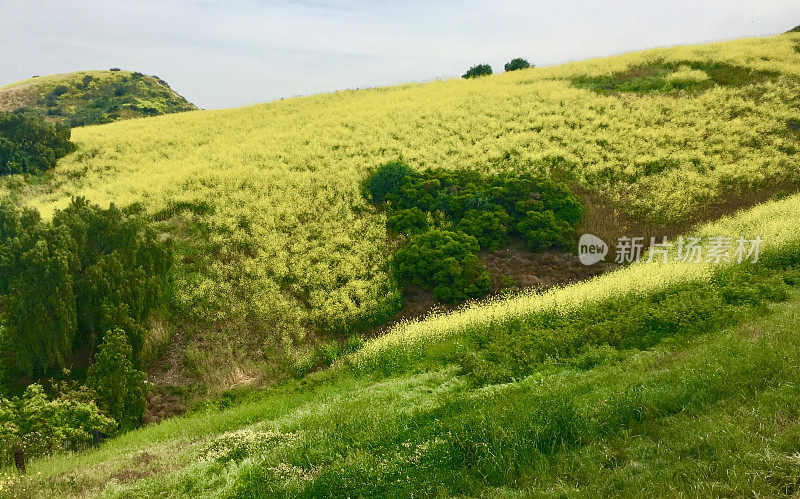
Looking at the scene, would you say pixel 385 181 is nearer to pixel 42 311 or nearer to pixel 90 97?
pixel 42 311

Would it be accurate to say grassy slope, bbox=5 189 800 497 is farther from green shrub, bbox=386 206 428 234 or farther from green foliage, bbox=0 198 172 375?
green shrub, bbox=386 206 428 234

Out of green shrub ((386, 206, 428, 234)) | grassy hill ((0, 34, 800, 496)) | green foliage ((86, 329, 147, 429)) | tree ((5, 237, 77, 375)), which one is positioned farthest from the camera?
green shrub ((386, 206, 428, 234))

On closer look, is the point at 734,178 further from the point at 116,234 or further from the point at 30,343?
the point at 30,343

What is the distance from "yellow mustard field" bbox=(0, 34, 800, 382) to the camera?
18.0 meters

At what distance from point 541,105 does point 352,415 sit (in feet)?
116

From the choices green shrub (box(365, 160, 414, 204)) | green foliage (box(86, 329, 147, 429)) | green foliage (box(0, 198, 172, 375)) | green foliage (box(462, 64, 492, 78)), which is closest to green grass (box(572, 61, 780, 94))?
green foliage (box(462, 64, 492, 78))

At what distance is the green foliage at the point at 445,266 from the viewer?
1762cm

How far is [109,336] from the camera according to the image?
1227 cm

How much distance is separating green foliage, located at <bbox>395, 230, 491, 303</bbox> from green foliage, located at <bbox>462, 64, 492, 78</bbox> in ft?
124

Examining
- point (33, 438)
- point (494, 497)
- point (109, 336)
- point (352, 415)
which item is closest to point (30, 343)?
point (109, 336)

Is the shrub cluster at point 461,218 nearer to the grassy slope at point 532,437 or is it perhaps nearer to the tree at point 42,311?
the grassy slope at point 532,437

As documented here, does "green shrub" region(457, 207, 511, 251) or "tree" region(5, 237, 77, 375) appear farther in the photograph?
"green shrub" region(457, 207, 511, 251)

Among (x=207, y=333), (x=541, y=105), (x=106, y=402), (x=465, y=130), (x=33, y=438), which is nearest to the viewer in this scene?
(x=33, y=438)

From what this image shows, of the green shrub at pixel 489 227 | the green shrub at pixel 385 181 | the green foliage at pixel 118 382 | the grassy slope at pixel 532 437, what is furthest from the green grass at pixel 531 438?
the green shrub at pixel 385 181
